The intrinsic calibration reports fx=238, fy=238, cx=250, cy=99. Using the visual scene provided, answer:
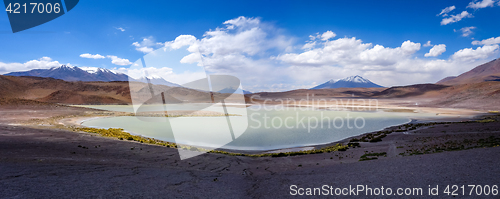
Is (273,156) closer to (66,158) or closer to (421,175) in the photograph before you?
(421,175)

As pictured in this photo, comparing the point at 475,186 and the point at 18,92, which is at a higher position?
the point at 18,92

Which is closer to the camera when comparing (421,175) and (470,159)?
(421,175)

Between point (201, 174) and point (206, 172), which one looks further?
point (206, 172)

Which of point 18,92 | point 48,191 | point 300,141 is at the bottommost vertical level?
point 300,141

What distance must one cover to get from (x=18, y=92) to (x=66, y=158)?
115256 mm

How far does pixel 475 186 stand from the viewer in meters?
5.30

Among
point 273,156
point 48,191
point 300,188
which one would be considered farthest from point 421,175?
point 48,191

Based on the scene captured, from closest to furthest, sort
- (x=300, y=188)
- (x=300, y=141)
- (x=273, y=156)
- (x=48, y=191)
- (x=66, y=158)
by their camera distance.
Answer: (x=48, y=191) → (x=300, y=188) → (x=66, y=158) → (x=273, y=156) → (x=300, y=141)

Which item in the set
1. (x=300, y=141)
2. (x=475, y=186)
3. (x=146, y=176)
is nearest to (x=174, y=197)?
(x=146, y=176)

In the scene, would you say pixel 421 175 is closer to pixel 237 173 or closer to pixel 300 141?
pixel 237 173

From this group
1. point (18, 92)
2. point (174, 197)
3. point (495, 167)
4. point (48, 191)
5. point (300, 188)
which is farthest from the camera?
point (18, 92)

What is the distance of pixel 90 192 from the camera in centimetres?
546

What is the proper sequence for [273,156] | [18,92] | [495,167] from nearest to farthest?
[495,167]
[273,156]
[18,92]

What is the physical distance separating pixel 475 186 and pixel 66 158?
1210 cm
